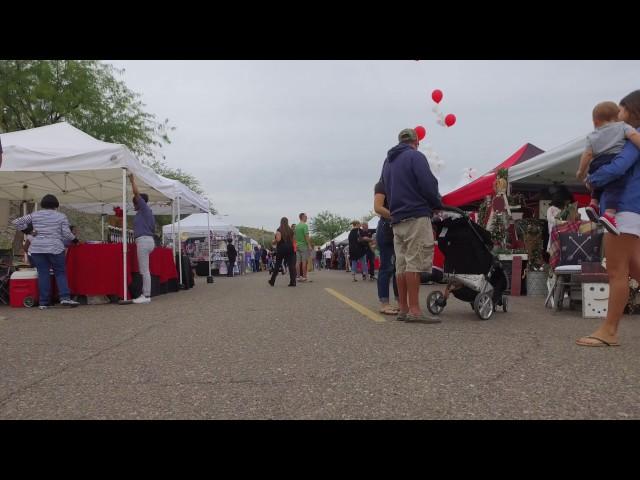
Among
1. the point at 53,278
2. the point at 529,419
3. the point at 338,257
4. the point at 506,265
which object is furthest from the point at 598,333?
the point at 338,257

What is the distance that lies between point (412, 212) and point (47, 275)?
6.27m

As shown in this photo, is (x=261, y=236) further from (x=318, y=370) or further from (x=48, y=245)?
(x=318, y=370)

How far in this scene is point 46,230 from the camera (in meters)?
7.99

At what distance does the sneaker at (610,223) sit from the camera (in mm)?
3883

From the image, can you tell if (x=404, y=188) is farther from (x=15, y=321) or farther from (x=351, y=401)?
(x=15, y=321)

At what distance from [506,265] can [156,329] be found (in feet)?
23.7

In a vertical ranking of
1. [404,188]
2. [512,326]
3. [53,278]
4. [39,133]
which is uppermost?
[39,133]

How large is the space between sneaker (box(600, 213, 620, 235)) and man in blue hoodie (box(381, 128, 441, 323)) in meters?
1.76

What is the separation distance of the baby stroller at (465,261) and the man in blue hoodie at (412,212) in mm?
469

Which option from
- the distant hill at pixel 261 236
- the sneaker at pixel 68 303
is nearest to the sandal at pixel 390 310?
the sneaker at pixel 68 303

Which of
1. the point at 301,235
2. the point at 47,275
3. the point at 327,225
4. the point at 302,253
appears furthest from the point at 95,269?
the point at 327,225

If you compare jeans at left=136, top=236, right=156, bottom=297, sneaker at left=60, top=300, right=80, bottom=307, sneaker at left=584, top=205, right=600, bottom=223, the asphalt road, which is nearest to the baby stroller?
the asphalt road

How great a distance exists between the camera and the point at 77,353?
4.09 m

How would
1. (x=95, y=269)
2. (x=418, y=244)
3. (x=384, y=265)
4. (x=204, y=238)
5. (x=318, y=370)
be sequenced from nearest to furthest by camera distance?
(x=318, y=370) < (x=418, y=244) < (x=384, y=265) < (x=95, y=269) < (x=204, y=238)
